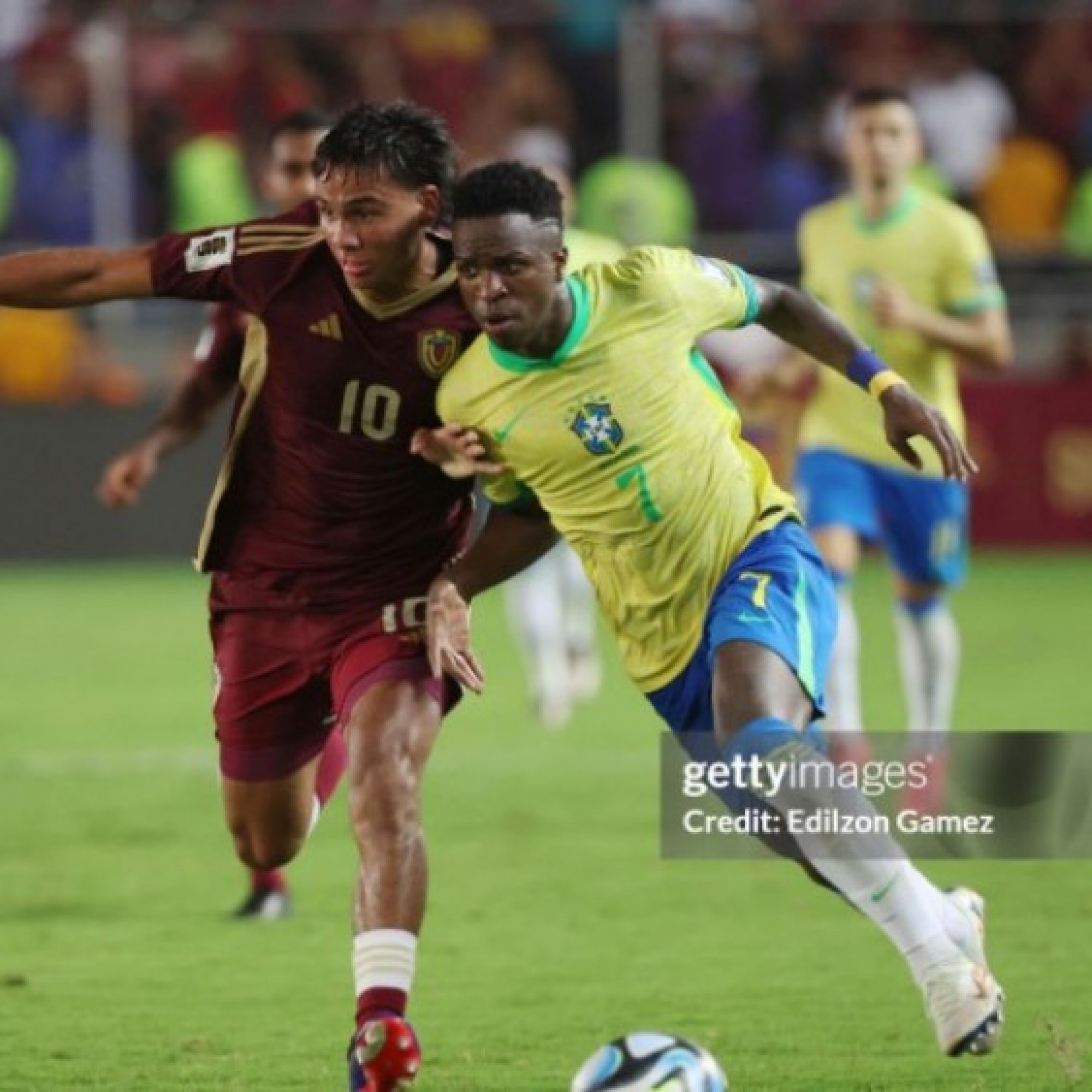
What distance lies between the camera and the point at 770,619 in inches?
250

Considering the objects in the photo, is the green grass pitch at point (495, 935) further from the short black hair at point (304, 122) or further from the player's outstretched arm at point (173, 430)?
the short black hair at point (304, 122)

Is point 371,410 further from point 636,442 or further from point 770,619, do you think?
point 770,619

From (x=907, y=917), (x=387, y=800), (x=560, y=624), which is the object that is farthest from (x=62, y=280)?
(x=560, y=624)

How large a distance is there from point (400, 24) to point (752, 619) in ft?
46.8

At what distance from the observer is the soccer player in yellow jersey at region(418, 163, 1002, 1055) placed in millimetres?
6219

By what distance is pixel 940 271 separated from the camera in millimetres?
11180

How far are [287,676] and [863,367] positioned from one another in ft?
5.54

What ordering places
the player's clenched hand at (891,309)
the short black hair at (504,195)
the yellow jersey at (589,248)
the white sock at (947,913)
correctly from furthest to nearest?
the yellow jersey at (589,248), the player's clenched hand at (891,309), the short black hair at (504,195), the white sock at (947,913)

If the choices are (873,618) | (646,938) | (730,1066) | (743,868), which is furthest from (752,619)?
(873,618)

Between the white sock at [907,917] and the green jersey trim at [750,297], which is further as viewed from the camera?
the green jersey trim at [750,297]

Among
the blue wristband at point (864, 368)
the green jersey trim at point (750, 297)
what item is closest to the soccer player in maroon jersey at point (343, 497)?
the green jersey trim at point (750, 297)

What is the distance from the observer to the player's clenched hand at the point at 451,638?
6.34 meters

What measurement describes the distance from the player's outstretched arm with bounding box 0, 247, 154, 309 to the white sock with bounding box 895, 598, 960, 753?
A: 531cm

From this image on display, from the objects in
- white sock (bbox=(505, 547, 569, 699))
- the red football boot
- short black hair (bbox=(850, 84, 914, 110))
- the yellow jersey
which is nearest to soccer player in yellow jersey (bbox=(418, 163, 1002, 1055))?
the red football boot
